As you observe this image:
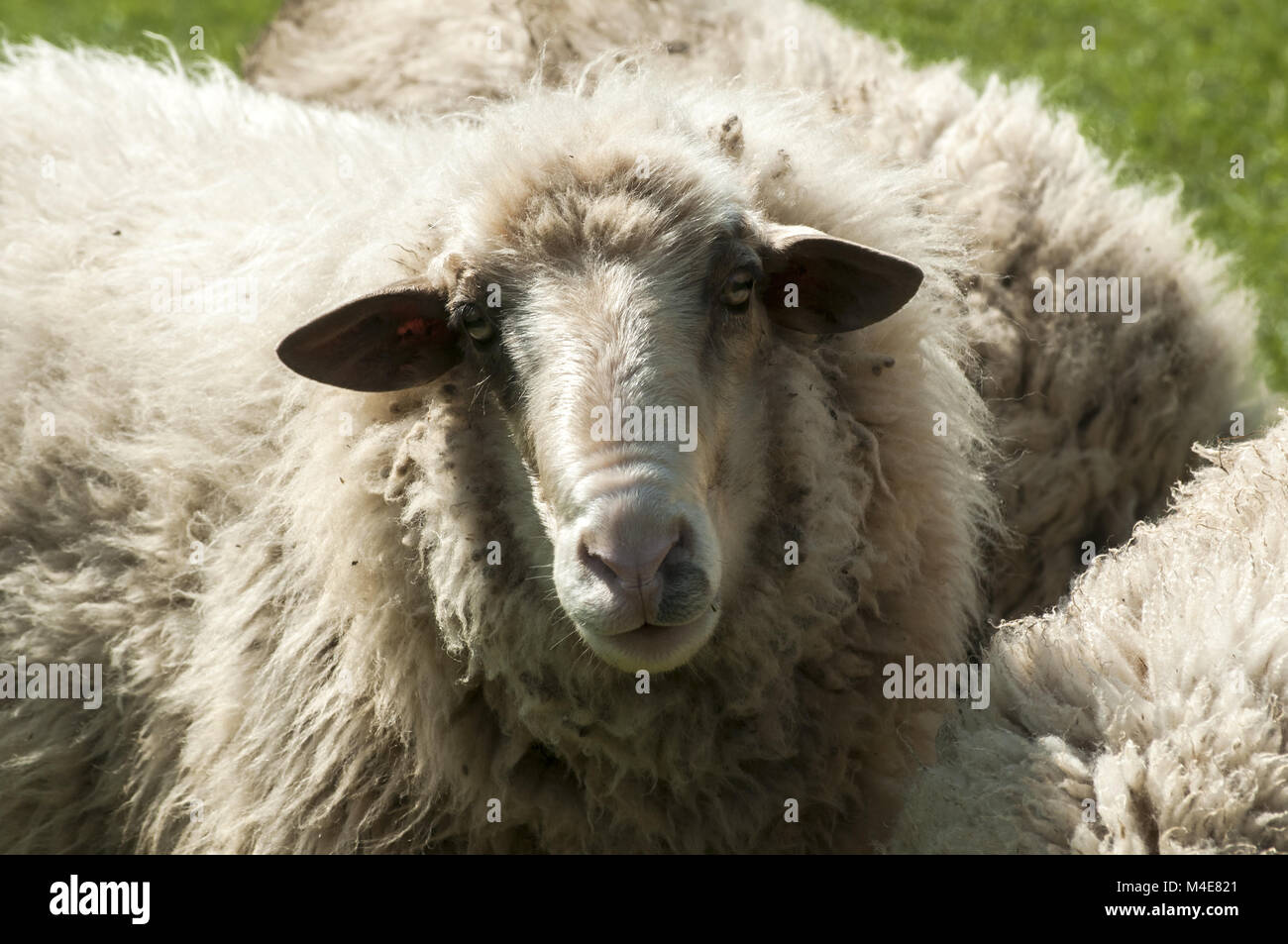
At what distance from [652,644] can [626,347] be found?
2.07 feet

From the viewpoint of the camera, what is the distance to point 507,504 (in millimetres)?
3771

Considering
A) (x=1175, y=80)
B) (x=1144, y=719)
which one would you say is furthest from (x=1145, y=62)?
(x=1144, y=719)

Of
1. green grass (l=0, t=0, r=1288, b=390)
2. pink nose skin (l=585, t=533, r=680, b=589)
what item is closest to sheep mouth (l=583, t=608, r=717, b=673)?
pink nose skin (l=585, t=533, r=680, b=589)

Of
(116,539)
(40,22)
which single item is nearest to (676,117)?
(116,539)

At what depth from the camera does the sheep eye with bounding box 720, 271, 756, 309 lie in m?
3.70

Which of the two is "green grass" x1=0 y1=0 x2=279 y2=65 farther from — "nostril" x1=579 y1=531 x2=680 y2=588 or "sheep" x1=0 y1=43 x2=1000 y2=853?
"nostril" x1=579 y1=531 x2=680 y2=588

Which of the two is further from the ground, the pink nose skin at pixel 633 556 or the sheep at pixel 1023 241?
the sheep at pixel 1023 241

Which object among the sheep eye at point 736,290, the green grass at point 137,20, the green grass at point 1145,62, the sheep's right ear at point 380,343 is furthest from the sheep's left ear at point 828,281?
the green grass at point 137,20

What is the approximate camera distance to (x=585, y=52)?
5.64 meters

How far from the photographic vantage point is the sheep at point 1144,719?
3.36 meters

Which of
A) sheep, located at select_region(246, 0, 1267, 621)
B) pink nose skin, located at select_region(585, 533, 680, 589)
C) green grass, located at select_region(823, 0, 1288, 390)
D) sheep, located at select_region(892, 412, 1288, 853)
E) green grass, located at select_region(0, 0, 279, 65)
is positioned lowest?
sheep, located at select_region(892, 412, 1288, 853)

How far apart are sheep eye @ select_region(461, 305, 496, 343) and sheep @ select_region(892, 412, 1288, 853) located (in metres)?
1.40

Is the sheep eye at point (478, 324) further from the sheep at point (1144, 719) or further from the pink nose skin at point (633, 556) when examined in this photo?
the sheep at point (1144, 719)

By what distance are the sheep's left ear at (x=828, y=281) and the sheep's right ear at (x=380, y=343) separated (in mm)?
770
